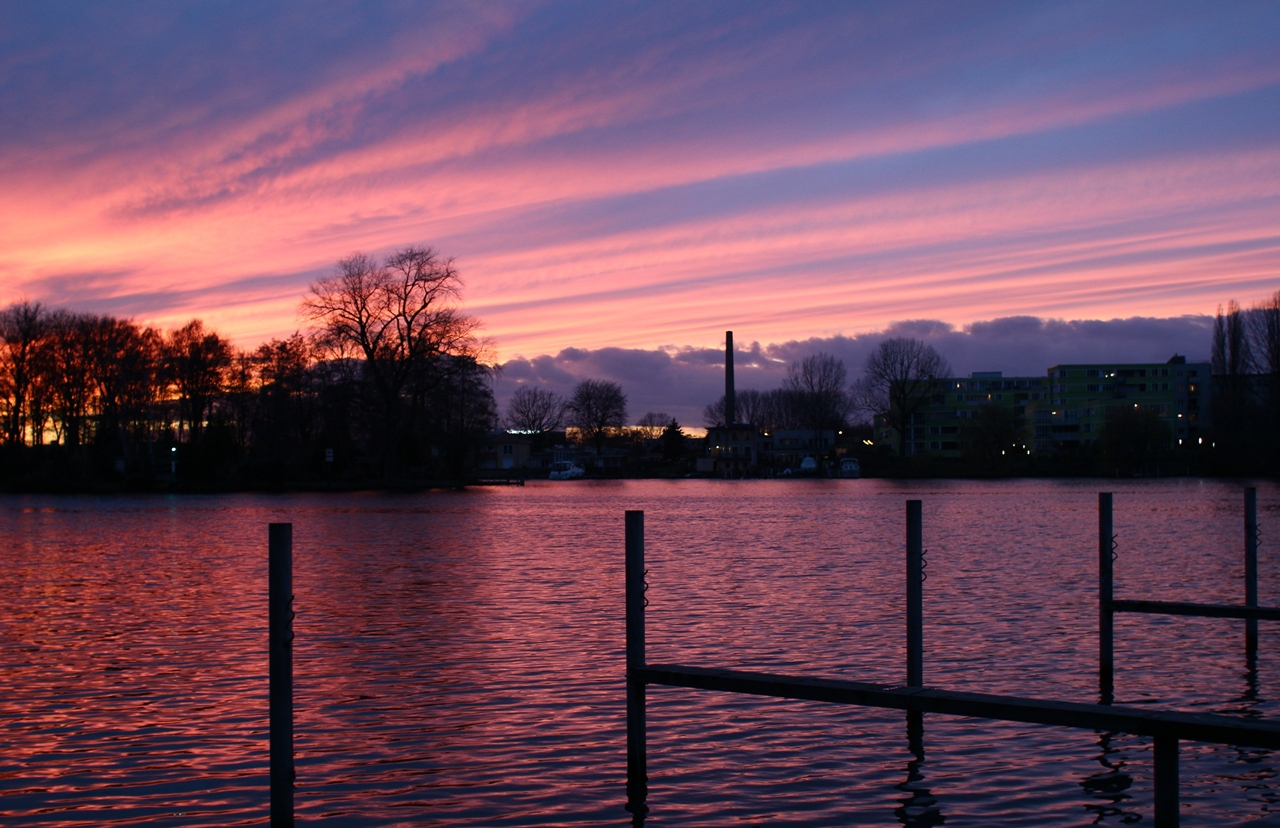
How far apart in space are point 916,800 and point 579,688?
15.2 ft

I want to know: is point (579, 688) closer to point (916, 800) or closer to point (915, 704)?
point (916, 800)

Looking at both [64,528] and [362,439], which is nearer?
[64,528]

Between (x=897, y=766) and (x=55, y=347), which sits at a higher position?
(x=55, y=347)

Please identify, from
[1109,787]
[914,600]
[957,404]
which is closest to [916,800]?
[1109,787]

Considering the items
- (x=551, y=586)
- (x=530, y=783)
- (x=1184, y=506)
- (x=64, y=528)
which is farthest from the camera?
(x=1184, y=506)

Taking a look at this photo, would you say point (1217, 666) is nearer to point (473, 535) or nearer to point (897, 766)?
point (897, 766)

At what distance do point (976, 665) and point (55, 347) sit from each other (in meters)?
87.1

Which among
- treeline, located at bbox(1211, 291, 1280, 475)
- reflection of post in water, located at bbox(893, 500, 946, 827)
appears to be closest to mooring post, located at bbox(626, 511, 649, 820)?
reflection of post in water, located at bbox(893, 500, 946, 827)

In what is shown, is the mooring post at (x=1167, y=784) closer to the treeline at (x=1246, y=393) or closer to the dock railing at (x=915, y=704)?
the dock railing at (x=915, y=704)

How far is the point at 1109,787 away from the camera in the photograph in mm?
8523

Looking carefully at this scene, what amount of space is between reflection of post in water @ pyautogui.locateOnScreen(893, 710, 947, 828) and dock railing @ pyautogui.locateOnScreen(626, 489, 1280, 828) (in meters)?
0.65

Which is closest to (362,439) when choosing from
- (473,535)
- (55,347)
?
(55,347)

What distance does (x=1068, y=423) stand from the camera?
6417 inches

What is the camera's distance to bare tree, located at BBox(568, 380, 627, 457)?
181 meters
